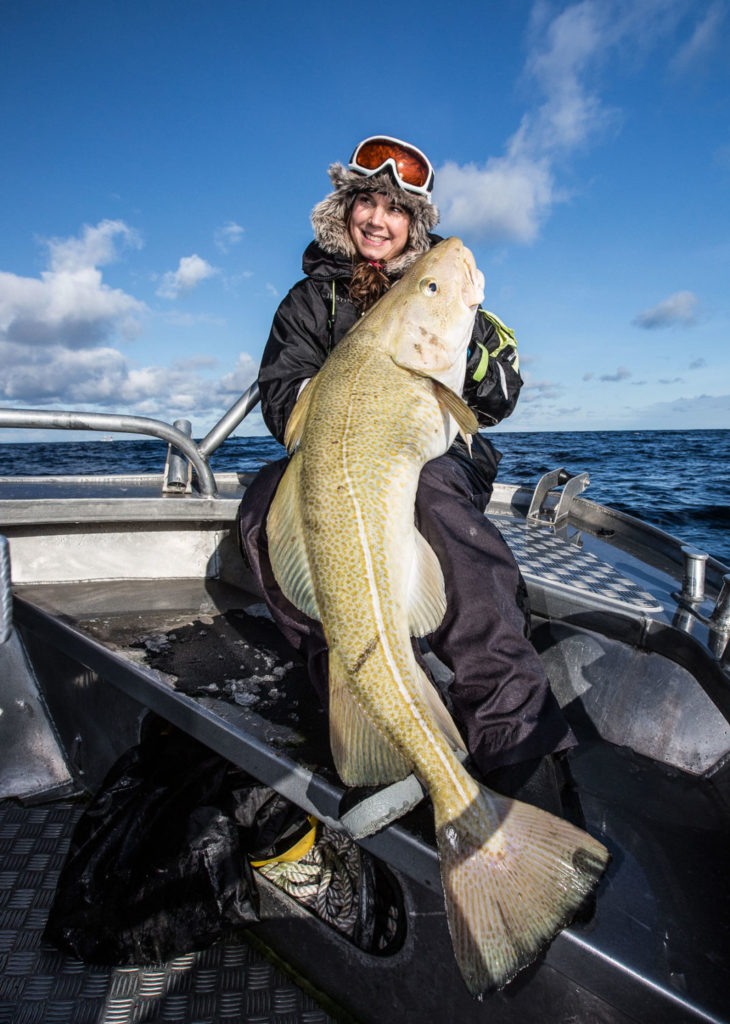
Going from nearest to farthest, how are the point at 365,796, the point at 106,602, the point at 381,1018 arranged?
1. the point at 365,796
2. the point at 381,1018
3. the point at 106,602

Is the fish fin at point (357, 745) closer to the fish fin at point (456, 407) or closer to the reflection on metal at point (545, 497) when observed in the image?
Answer: the fish fin at point (456, 407)

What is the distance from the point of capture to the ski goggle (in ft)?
10.4

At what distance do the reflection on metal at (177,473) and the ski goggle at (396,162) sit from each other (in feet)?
7.13

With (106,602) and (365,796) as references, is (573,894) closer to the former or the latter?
(365,796)

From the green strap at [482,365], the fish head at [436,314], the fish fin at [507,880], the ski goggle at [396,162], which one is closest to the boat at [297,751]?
the fish fin at [507,880]

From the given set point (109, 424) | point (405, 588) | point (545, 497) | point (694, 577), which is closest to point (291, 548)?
point (405, 588)

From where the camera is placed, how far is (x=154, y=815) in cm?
227

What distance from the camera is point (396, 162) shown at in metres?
3.17

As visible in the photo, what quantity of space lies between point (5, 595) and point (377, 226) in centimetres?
281

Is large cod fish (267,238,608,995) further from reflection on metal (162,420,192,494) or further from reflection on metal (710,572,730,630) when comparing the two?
reflection on metal (162,420,192,494)

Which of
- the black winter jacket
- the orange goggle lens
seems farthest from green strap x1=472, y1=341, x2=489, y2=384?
the orange goggle lens

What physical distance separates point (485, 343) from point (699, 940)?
248 centimetres

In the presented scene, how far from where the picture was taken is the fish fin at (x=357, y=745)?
1680mm

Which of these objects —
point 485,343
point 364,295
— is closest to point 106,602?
point 364,295
